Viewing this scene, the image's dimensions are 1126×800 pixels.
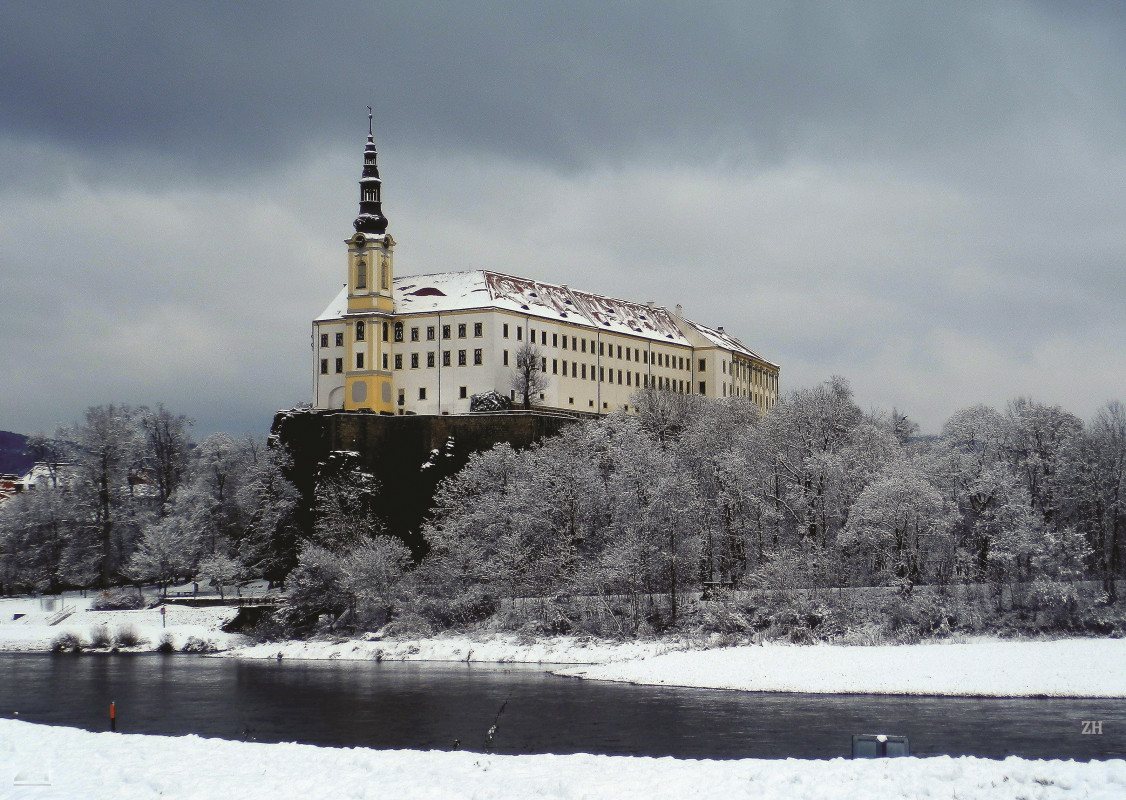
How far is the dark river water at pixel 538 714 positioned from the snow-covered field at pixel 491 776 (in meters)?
9.73

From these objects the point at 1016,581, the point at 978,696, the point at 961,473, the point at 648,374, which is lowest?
the point at 978,696

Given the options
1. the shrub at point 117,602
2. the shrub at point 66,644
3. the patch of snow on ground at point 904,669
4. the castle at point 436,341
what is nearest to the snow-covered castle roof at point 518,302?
the castle at point 436,341

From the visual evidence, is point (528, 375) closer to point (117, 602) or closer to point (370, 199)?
point (370, 199)

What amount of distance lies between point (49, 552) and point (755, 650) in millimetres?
56580

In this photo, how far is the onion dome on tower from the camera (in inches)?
3883

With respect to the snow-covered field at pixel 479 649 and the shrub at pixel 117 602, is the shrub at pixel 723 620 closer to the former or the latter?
the snow-covered field at pixel 479 649

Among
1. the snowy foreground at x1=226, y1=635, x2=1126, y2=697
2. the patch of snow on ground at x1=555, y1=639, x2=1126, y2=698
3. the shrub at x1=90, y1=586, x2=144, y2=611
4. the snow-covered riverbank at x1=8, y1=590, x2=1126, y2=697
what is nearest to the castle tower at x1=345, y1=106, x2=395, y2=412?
the shrub at x1=90, y1=586, x2=144, y2=611

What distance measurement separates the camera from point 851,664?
52438 millimetres

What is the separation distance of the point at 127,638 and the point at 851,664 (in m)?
43.7

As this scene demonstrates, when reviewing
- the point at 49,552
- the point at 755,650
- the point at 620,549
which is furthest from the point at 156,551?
the point at 755,650

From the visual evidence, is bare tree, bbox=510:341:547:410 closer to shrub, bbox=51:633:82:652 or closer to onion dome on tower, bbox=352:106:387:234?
onion dome on tower, bbox=352:106:387:234

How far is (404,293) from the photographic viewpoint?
4151 inches

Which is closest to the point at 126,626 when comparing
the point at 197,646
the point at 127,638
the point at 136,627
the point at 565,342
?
the point at 136,627

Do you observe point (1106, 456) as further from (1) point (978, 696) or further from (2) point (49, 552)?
(2) point (49, 552)
